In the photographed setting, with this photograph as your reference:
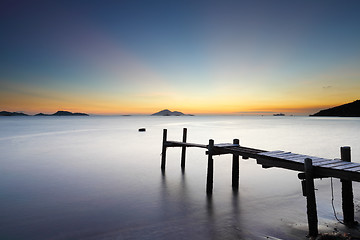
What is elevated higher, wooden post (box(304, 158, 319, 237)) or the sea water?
wooden post (box(304, 158, 319, 237))

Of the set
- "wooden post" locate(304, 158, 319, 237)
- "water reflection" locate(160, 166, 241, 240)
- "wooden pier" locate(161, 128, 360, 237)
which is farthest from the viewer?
"water reflection" locate(160, 166, 241, 240)

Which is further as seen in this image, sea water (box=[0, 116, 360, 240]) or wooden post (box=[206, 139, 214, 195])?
wooden post (box=[206, 139, 214, 195])

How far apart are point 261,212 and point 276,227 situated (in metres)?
1.18

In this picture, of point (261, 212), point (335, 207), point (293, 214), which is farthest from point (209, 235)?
point (335, 207)

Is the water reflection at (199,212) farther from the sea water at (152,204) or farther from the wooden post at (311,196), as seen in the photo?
the wooden post at (311,196)

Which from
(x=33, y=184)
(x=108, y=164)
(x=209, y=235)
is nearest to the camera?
(x=209, y=235)

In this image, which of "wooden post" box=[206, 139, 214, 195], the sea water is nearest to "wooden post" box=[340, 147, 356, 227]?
the sea water

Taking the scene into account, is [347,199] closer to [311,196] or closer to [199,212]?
[311,196]

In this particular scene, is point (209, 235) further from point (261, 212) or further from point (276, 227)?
point (261, 212)

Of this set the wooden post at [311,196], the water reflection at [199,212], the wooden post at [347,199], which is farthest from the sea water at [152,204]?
the wooden post at [347,199]

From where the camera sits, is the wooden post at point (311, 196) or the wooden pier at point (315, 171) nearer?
the wooden pier at point (315, 171)

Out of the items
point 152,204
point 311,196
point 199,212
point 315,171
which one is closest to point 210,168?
point 199,212

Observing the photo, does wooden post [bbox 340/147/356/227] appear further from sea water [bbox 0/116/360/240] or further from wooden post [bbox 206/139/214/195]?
wooden post [bbox 206/139/214/195]

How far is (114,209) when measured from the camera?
26.5 feet
